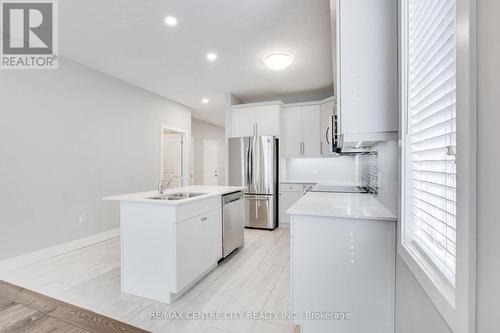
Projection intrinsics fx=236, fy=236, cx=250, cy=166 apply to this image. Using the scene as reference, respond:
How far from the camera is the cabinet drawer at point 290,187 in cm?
448

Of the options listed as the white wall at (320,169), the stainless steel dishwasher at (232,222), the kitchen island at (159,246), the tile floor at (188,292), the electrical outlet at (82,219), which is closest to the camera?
the tile floor at (188,292)

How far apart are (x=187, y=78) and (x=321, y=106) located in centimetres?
248

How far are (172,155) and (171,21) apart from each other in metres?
3.74

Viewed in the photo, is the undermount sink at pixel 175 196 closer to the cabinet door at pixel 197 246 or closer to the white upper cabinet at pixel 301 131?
the cabinet door at pixel 197 246

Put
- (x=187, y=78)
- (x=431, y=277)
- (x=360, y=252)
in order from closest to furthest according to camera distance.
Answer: (x=431, y=277), (x=360, y=252), (x=187, y=78)

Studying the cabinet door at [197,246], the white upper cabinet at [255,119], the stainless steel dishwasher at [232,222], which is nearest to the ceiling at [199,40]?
the white upper cabinet at [255,119]

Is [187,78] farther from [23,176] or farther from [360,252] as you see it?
[360,252]

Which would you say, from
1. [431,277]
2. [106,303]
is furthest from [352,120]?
[106,303]

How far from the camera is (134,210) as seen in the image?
208 cm

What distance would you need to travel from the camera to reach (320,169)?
481 cm

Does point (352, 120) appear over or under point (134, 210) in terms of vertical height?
over

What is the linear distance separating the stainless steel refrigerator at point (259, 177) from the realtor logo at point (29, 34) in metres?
2.95

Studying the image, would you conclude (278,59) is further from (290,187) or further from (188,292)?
(188,292)

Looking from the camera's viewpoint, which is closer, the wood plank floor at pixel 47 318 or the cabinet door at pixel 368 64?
the cabinet door at pixel 368 64
